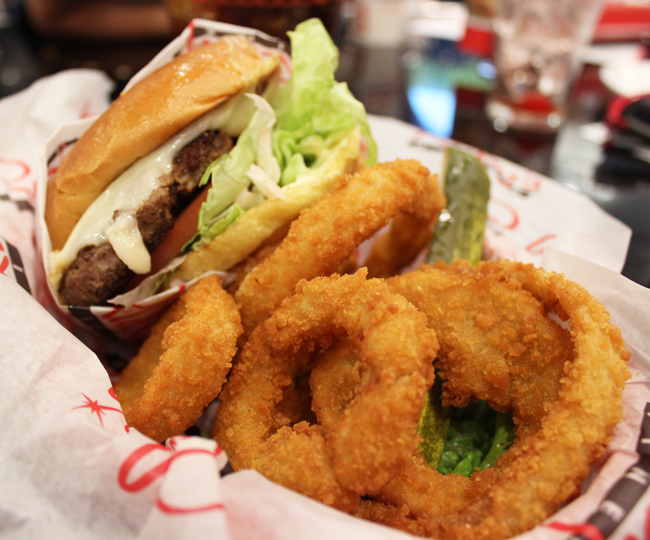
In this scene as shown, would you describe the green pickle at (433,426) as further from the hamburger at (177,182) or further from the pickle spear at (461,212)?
the hamburger at (177,182)

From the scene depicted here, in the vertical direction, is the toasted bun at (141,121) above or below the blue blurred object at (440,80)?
above

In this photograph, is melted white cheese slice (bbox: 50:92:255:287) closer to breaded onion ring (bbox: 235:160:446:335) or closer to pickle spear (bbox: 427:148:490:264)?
breaded onion ring (bbox: 235:160:446:335)

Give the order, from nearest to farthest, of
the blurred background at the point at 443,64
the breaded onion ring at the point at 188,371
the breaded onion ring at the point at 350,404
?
the breaded onion ring at the point at 350,404 < the breaded onion ring at the point at 188,371 < the blurred background at the point at 443,64

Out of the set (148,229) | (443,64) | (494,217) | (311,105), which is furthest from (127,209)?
(443,64)

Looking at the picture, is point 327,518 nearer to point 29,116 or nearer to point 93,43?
point 29,116

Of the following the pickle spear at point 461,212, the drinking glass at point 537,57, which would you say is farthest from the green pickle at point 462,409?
the drinking glass at point 537,57

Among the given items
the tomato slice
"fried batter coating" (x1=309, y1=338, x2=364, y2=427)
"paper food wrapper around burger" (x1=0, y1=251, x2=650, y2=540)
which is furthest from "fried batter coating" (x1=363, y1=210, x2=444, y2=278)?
"paper food wrapper around burger" (x1=0, y1=251, x2=650, y2=540)
